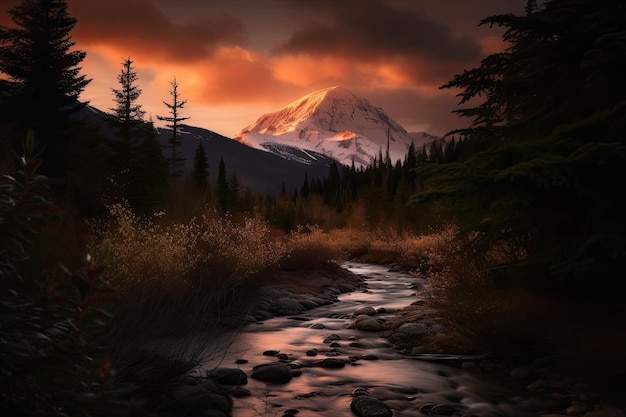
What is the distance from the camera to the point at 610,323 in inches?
286

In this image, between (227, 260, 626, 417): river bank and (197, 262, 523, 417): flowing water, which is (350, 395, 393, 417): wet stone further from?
(227, 260, 626, 417): river bank

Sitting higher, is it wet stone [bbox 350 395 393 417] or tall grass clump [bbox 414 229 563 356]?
tall grass clump [bbox 414 229 563 356]

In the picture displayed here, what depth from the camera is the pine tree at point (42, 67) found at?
2322 cm

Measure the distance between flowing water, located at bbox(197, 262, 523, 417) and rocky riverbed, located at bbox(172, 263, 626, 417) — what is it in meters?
0.01

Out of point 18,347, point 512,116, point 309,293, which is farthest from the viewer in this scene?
point 309,293

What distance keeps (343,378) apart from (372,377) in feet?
1.55

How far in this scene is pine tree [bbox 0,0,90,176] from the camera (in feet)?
76.2

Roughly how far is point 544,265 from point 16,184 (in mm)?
7316

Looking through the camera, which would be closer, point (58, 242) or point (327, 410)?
point (327, 410)

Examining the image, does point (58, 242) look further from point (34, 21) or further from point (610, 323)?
point (34, 21)

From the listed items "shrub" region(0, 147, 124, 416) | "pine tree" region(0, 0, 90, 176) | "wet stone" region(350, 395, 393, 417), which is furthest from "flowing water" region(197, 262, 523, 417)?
"pine tree" region(0, 0, 90, 176)

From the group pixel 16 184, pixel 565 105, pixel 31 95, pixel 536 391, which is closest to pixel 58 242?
pixel 16 184

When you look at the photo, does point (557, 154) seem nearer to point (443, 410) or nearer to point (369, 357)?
point (443, 410)

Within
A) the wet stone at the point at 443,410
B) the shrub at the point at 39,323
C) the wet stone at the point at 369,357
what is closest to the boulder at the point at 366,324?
the wet stone at the point at 369,357
